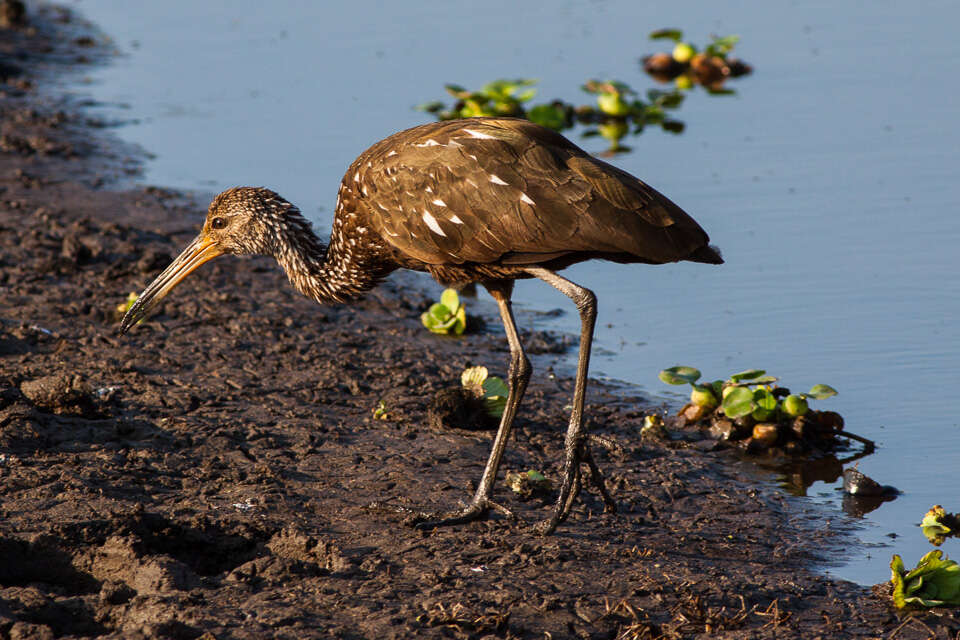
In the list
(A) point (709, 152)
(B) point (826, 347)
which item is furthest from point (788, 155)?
(B) point (826, 347)

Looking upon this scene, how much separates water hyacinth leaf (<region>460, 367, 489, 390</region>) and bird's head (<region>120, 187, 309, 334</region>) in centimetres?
123

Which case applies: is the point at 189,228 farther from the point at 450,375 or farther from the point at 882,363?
the point at 882,363

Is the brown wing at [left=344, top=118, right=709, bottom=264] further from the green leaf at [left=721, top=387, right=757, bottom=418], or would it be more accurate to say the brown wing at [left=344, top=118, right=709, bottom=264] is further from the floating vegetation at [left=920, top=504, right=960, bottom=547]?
the floating vegetation at [left=920, top=504, right=960, bottom=547]

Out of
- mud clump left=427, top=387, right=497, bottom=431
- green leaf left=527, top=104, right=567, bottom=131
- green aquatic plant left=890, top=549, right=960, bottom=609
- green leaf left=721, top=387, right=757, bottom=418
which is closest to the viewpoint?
green aquatic plant left=890, top=549, right=960, bottom=609

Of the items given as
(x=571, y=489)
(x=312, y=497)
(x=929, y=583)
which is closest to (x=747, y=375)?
(x=571, y=489)

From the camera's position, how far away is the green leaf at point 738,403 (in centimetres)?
675

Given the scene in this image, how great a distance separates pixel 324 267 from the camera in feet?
22.0

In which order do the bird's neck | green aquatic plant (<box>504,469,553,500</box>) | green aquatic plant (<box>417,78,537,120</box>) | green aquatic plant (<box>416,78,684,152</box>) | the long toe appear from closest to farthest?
1. the long toe
2. green aquatic plant (<box>504,469,553,500</box>)
3. the bird's neck
4. green aquatic plant (<box>417,78,537,120</box>)
5. green aquatic plant (<box>416,78,684,152</box>)

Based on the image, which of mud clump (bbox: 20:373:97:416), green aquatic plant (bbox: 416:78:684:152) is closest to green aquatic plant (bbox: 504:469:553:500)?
mud clump (bbox: 20:373:97:416)

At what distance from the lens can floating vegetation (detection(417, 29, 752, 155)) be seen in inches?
463

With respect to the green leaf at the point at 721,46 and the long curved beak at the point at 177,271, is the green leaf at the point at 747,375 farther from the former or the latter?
the green leaf at the point at 721,46

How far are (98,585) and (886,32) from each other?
37.2ft

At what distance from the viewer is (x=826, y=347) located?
25.8ft

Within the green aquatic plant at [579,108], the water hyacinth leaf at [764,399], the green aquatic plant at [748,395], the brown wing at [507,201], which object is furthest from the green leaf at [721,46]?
the brown wing at [507,201]
